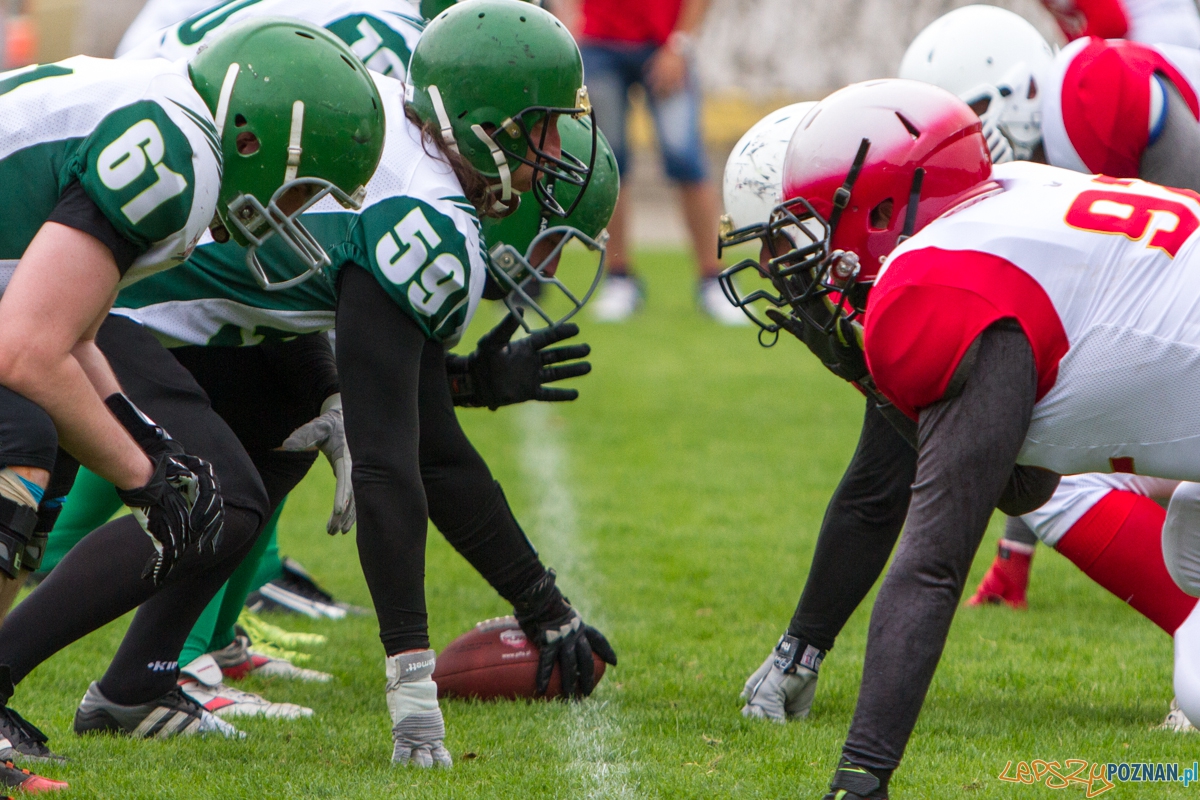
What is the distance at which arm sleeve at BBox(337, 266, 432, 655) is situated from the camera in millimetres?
2797

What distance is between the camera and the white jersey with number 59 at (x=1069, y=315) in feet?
7.52

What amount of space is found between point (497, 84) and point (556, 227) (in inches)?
16.3

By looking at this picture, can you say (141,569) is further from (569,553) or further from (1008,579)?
(1008,579)

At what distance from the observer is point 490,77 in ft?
9.76

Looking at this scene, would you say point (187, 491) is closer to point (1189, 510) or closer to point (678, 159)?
point (1189, 510)

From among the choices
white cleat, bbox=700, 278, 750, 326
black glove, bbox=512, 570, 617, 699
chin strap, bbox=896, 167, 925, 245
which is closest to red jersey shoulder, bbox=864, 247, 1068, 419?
chin strap, bbox=896, 167, 925, 245

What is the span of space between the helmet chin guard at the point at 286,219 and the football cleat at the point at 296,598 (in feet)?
5.86

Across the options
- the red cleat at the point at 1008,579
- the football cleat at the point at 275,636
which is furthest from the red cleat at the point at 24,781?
the red cleat at the point at 1008,579

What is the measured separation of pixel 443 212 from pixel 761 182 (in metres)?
0.67

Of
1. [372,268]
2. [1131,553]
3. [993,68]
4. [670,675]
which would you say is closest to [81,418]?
[372,268]

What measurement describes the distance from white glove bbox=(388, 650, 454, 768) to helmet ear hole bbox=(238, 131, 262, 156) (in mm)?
1005

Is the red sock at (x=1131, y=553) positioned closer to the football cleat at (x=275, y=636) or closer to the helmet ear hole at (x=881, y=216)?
the helmet ear hole at (x=881, y=216)

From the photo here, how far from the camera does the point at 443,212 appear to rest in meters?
2.87

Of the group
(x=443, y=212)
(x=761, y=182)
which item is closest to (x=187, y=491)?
(x=443, y=212)
